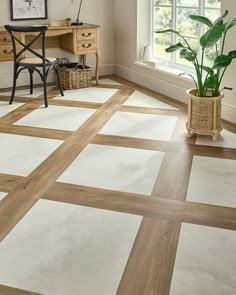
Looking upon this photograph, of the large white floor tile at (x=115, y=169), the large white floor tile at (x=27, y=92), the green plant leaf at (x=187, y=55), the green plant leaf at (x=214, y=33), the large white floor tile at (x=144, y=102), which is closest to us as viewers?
the large white floor tile at (x=115, y=169)

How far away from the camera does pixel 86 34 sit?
5.73 meters

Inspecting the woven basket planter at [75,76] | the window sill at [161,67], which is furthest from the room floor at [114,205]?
the woven basket planter at [75,76]

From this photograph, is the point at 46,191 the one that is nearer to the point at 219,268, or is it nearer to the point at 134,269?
the point at 134,269

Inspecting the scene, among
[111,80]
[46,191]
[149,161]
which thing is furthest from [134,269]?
[111,80]

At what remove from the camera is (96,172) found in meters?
3.36

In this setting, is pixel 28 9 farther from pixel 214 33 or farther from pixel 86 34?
pixel 214 33

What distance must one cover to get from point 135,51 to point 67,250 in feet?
13.4

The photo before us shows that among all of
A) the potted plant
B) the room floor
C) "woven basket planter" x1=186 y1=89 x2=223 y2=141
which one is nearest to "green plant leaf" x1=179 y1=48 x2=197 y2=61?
the potted plant

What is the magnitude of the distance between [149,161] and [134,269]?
1.43m

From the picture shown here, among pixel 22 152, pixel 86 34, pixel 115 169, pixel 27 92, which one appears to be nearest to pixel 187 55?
pixel 115 169

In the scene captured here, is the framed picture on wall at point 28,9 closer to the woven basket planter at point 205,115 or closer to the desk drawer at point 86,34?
the desk drawer at point 86,34

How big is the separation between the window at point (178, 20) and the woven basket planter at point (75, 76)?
2.99 ft

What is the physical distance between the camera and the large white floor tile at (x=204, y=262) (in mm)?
2084

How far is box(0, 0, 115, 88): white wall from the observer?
19.4ft
